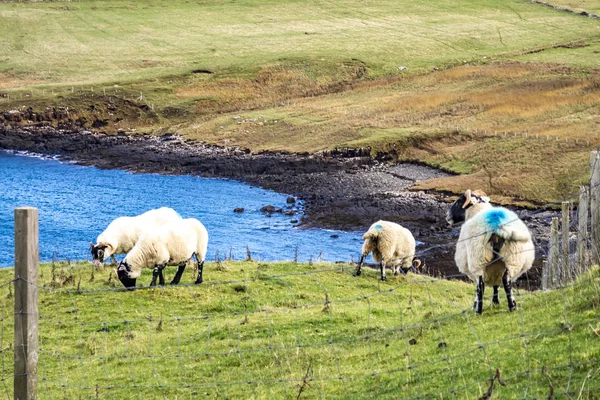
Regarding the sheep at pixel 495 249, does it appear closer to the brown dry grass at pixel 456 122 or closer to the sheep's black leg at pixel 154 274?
the sheep's black leg at pixel 154 274

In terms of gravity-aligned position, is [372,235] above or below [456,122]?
above

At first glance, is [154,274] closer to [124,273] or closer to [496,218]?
[124,273]

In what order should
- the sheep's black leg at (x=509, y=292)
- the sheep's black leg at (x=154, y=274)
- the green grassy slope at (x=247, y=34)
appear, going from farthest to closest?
the green grassy slope at (x=247, y=34), the sheep's black leg at (x=154, y=274), the sheep's black leg at (x=509, y=292)

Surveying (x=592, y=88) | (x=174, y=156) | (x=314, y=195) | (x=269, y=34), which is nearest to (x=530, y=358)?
(x=314, y=195)

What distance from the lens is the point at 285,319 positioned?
1716 centimetres

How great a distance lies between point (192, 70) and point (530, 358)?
78.8 meters

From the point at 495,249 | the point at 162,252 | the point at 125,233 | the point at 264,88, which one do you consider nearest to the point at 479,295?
the point at 495,249

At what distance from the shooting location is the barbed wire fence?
1002 centimetres

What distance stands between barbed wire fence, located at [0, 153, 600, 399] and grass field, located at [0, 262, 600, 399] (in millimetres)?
33

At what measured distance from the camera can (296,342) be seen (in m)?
15.1

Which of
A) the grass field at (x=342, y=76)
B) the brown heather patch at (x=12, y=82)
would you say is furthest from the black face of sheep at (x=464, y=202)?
the brown heather patch at (x=12, y=82)

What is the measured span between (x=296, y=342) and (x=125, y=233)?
10.4m

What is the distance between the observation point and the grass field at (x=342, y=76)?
6325cm

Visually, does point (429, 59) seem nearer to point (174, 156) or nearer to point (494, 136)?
point (494, 136)
